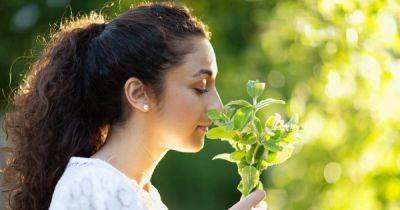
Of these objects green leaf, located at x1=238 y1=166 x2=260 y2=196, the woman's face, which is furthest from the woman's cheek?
green leaf, located at x1=238 y1=166 x2=260 y2=196

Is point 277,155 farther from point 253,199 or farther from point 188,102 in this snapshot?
point 188,102

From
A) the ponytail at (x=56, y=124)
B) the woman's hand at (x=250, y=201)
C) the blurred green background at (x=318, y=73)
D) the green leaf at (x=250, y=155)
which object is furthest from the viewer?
the blurred green background at (x=318, y=73)

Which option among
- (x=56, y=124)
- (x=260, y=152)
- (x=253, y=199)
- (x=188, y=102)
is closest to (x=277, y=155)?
(x=260, y=152)

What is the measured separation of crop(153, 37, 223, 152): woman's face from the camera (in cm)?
308

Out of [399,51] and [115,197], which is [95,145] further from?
[399,51]

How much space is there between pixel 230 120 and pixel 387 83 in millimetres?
1817

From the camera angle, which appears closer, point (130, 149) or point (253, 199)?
point (253, 199)

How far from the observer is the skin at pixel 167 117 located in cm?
308

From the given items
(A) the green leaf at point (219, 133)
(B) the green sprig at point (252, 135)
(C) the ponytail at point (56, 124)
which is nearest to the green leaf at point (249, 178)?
(B) the green sprig at point (252, 135)

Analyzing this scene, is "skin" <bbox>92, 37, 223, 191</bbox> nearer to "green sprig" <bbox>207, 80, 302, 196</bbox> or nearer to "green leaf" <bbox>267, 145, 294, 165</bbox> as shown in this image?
"green sprig" <bbox>207, 80, 302, 196</bbox>

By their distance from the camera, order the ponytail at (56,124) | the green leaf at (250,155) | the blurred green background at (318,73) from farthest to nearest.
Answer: the blurred green background at (318,73), the ponytail at (56,124), the green leaf at (250,155)

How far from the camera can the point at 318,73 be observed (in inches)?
193

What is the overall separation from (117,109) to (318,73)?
1934 millimetres

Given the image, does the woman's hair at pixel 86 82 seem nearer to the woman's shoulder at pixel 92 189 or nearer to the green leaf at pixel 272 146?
the woman's shoulder at pixel 92 189
